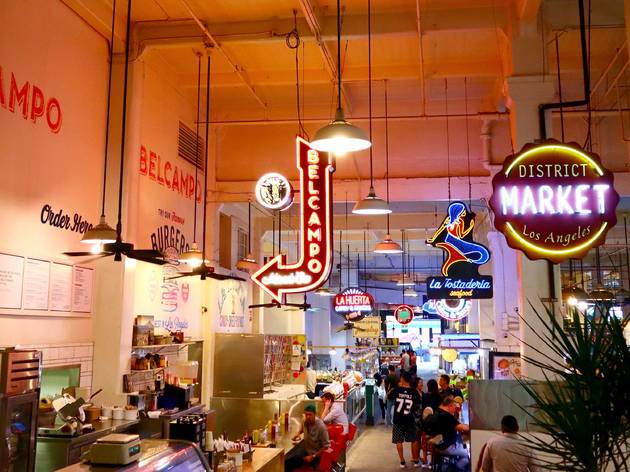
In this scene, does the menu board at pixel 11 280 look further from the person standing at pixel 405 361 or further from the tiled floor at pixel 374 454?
the person standing at pixel 405 361

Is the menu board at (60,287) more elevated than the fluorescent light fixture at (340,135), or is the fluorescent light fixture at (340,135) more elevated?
the fluorescent light fixture at (340,135)

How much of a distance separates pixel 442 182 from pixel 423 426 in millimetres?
4440

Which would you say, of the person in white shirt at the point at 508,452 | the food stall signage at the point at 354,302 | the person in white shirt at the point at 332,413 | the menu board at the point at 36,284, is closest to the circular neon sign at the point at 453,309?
the food stall signage at the point at 354,302

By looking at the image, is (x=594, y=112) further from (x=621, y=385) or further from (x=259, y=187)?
(x=621, y=385)

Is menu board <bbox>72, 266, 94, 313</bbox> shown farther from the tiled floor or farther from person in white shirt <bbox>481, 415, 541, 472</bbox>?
the tiled floor

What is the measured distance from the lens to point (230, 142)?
12.7 m

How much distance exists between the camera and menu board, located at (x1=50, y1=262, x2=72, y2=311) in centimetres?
730

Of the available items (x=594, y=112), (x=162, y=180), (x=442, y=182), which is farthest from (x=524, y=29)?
(x=162, y=180)

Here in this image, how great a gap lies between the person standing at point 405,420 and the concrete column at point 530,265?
15.5 feet

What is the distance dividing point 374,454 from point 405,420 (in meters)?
1.30

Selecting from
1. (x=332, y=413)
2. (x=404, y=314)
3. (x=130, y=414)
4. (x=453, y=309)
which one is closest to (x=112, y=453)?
(x=130, y=414)

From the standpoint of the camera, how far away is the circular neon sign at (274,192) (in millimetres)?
10117

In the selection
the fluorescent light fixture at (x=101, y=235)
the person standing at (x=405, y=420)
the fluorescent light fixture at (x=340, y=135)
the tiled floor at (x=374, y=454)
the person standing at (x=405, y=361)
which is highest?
the fluorescent light fixture at (x=340, y=135)

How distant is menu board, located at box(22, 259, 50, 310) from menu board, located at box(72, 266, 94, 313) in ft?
1.89
